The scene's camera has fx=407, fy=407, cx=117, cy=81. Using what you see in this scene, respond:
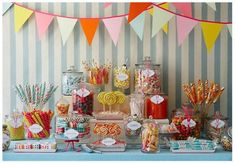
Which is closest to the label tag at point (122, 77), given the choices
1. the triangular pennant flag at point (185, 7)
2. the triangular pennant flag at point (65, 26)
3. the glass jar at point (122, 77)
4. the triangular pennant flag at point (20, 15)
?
the glass jar at point (122, 77)

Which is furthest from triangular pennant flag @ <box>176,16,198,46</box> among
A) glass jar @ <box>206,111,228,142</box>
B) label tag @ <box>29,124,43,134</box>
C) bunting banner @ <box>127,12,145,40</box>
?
label tag @ <box>29,124,43,134</box>

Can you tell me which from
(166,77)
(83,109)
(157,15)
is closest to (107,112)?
(83,109)

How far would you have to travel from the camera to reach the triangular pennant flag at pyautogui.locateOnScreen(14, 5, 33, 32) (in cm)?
268

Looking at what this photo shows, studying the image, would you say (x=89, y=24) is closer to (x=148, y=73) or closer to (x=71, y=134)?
(x=148, y=73)

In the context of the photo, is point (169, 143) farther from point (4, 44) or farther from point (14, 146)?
point (4, 44)

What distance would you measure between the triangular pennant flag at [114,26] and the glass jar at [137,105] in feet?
1.49

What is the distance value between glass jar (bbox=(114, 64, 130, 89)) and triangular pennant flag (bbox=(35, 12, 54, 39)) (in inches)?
22.4

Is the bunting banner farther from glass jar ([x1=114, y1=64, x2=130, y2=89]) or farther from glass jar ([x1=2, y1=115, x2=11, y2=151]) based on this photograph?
glass jar ([x1=2, y1=115, x2=11, y2=151])

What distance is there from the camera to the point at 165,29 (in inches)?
106

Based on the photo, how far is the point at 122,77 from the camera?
8.26 ft

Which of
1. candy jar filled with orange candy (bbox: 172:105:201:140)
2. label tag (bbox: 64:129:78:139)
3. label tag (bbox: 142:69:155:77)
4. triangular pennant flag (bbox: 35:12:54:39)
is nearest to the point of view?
label tag (bbox: 64:129:78:139)

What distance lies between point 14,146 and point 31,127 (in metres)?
0.18

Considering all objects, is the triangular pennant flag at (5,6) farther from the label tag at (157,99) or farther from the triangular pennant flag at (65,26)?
the label tag at (157,99)

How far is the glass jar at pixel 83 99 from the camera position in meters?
2.40
